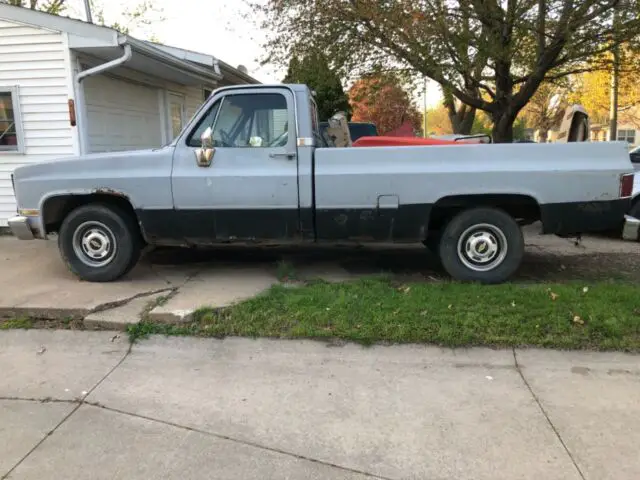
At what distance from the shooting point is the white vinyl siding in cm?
847

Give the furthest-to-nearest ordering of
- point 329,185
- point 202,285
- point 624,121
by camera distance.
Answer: point 624,121 < point 202,285 < point 329,185

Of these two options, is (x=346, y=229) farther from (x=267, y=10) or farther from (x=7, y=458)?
(x=267, y=10)

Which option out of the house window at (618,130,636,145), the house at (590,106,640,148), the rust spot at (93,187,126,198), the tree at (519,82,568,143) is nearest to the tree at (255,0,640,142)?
the tree at (519,82,568,143)

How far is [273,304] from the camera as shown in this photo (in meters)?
5.05

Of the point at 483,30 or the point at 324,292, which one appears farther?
the point at 483,30

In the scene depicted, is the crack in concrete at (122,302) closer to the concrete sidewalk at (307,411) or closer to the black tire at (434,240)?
the concrete sidewalk at (307,411)

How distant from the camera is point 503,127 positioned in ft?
42.7

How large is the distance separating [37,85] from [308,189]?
18.7 ft

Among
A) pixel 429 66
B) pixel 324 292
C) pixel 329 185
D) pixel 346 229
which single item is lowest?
pixel 324 292

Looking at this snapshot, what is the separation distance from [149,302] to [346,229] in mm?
2069

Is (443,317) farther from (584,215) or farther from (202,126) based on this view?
(202,126)

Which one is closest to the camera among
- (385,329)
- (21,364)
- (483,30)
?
(21,364)

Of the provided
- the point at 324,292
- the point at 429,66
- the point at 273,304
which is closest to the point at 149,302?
the point at 273,304

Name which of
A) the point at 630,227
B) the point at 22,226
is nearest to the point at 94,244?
the point at 22,226
